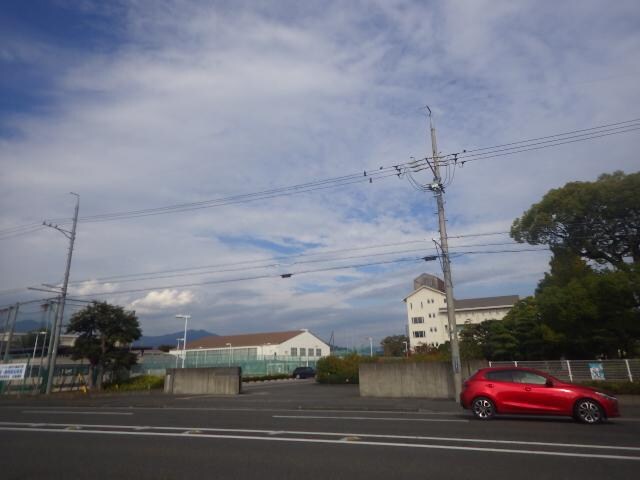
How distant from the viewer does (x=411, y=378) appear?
2159 cm

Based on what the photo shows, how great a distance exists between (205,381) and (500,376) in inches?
758

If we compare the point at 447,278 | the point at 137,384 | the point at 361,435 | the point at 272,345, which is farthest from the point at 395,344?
the point at 361,435

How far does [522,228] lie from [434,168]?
882 inches

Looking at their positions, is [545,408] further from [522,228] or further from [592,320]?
[522,228]

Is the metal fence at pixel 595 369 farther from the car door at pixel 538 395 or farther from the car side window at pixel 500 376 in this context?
the car door at pixel 538 395

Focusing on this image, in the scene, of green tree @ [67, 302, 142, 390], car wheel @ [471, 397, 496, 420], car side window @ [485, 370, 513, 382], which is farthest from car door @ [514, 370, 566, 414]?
green tree @ [67, 302, 142, 390]

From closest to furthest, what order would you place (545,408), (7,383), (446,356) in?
(545,408)
(446,356)
(7,383)

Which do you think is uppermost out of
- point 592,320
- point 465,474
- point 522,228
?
point 522,228

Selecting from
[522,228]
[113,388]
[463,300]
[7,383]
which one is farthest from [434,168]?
[463,300]

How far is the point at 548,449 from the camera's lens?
8.32m

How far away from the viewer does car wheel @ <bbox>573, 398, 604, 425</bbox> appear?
11672mm

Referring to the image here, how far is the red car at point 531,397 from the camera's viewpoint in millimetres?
11781

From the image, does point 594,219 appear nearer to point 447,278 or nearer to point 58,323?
point 447,278

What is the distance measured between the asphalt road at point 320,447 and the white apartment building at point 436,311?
55.2 metres
